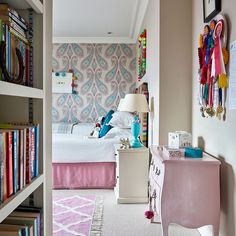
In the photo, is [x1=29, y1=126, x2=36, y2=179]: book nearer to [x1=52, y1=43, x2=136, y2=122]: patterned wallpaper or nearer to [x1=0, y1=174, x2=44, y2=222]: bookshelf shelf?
[x1=0, y1=174, x2=44, y2=222]: bookshelf shelf

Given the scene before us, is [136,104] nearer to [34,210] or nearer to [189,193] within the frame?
[189,193]

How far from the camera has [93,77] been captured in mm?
6031

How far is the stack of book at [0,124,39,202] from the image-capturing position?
1.02m

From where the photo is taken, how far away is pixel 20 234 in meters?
1.18

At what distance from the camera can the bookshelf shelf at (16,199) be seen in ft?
3.17

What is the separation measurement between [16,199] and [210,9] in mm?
1900

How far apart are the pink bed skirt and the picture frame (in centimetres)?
221

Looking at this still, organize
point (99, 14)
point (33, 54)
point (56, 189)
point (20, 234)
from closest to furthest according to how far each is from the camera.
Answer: point (20, 234) → point (33, 54) → point (56, 189) → point (99, 14)

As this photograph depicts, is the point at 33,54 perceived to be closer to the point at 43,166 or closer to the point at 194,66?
the point at 43,166

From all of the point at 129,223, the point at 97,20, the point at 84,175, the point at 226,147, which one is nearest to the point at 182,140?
the point at 226,147

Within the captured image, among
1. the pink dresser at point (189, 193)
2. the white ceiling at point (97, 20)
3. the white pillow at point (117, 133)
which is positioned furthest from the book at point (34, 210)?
the white ceiling at point (97, 20)

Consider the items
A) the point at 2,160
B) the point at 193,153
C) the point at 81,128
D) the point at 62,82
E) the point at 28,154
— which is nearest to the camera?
the point at 2,160

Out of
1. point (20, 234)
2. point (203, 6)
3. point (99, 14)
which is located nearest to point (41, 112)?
point (20, 234)

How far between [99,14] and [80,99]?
2120 millimetres
